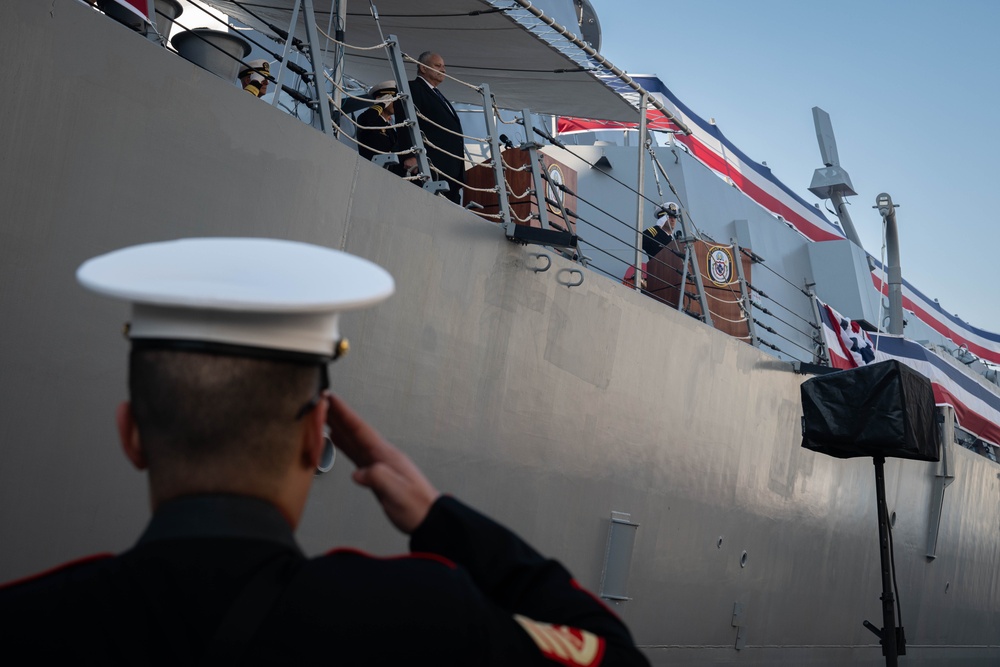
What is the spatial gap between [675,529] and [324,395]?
6.06 metres

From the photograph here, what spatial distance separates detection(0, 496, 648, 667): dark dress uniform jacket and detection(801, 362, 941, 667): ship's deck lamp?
5.34 m

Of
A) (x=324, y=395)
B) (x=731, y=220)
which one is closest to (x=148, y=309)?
(x=324, y=395)

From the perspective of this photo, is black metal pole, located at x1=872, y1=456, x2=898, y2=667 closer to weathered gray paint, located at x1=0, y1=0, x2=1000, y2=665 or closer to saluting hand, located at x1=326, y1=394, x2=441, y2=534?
weathered gray paint, located at x1=0, y1=0, x2=1000, y2=665

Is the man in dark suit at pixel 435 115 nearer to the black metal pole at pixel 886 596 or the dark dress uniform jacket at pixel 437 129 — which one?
the dark dress uniform jacket at pixel 437 129

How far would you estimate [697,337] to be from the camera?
7.37 meters

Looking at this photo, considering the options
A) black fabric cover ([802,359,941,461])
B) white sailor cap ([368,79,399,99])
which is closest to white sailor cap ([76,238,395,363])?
white sailor cap ([368,79,399,99])

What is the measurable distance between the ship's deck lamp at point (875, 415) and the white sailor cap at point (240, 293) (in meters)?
5.36

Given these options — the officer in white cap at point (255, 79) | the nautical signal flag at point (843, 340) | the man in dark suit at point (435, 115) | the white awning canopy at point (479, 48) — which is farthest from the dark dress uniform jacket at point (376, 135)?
the nautical signal flag at point (843, 340)

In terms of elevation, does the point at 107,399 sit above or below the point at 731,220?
below

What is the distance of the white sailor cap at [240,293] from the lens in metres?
1.12

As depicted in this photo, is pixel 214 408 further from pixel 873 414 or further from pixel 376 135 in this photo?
pixel 873 414

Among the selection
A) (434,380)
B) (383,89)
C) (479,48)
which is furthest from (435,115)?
(434,380)

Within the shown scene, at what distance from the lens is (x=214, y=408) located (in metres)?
1.11

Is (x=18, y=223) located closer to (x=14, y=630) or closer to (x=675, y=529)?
(x=14, y=630)
